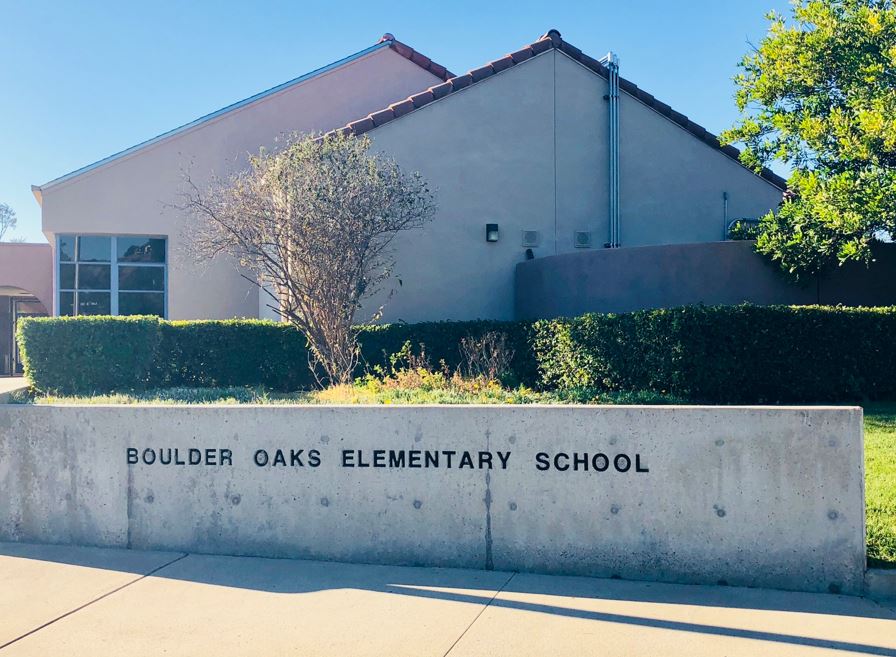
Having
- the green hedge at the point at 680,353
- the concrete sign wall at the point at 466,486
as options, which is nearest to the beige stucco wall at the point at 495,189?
the green hedge at the point at 680,353

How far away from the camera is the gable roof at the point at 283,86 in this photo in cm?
1931

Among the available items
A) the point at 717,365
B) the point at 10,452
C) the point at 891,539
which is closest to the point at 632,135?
the point at 717,365

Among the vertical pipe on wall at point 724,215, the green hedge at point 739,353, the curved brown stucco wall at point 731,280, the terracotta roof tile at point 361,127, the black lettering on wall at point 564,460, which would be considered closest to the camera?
the black lettering on wall at point 564,460

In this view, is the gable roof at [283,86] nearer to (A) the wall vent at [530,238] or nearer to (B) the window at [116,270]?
(B) the window at [116,270]

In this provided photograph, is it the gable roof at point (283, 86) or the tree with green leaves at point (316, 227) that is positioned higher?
the gable roof at point (283, 86)

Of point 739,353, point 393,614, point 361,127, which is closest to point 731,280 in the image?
point 739,353

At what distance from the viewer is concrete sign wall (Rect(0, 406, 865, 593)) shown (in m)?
6.15

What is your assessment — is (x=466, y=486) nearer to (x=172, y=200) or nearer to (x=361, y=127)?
(x=361, y=127)

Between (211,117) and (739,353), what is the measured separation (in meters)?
13.6

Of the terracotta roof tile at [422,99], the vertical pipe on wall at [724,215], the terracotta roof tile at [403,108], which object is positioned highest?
the terracotta roof tile at [422,99]

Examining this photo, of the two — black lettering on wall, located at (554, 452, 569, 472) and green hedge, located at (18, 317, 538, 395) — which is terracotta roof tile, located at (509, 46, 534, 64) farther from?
black lettering on wall, located at (554, 452, 569, 472)

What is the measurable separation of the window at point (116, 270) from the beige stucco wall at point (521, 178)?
260 inches

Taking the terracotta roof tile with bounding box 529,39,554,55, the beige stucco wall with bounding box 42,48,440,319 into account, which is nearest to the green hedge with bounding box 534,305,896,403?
the terracotta roof tile with bounding box 529,39,554,55

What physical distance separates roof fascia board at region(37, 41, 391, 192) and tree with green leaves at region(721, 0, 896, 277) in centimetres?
1018
